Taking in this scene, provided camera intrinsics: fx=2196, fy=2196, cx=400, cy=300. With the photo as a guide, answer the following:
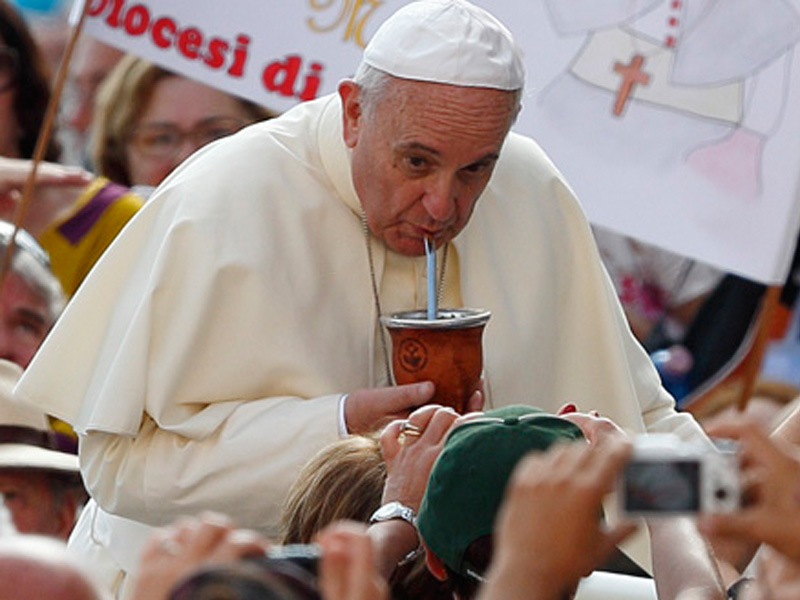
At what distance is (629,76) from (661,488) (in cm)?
389

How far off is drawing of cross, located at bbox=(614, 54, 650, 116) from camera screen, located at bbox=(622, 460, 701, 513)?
387 cm

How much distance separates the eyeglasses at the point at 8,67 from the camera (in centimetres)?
729

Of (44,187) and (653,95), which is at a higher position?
(653,95)

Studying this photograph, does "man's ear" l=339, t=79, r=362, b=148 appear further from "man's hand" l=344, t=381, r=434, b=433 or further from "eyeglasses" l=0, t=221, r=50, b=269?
"eyeglasses" l=0, t=221, r=50, b=269

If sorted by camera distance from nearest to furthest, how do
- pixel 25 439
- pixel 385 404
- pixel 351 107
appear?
pixel 385 404
pixel 351 107
pixel 25 439

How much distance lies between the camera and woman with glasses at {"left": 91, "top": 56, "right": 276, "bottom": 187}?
7.32 m

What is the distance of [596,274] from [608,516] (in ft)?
1.97

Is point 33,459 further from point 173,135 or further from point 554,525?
point 554,525

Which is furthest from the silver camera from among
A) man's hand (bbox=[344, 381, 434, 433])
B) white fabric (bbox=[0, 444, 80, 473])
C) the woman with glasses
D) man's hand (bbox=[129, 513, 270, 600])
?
the woman with glasses

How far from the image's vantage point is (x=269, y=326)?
15.5 ft

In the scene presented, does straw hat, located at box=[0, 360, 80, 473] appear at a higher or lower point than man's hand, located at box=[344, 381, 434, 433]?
lower

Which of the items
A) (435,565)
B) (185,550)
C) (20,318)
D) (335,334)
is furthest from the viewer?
(20,318)

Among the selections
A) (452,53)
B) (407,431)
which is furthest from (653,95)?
(407,431)

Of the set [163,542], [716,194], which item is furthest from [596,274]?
[163,542]
